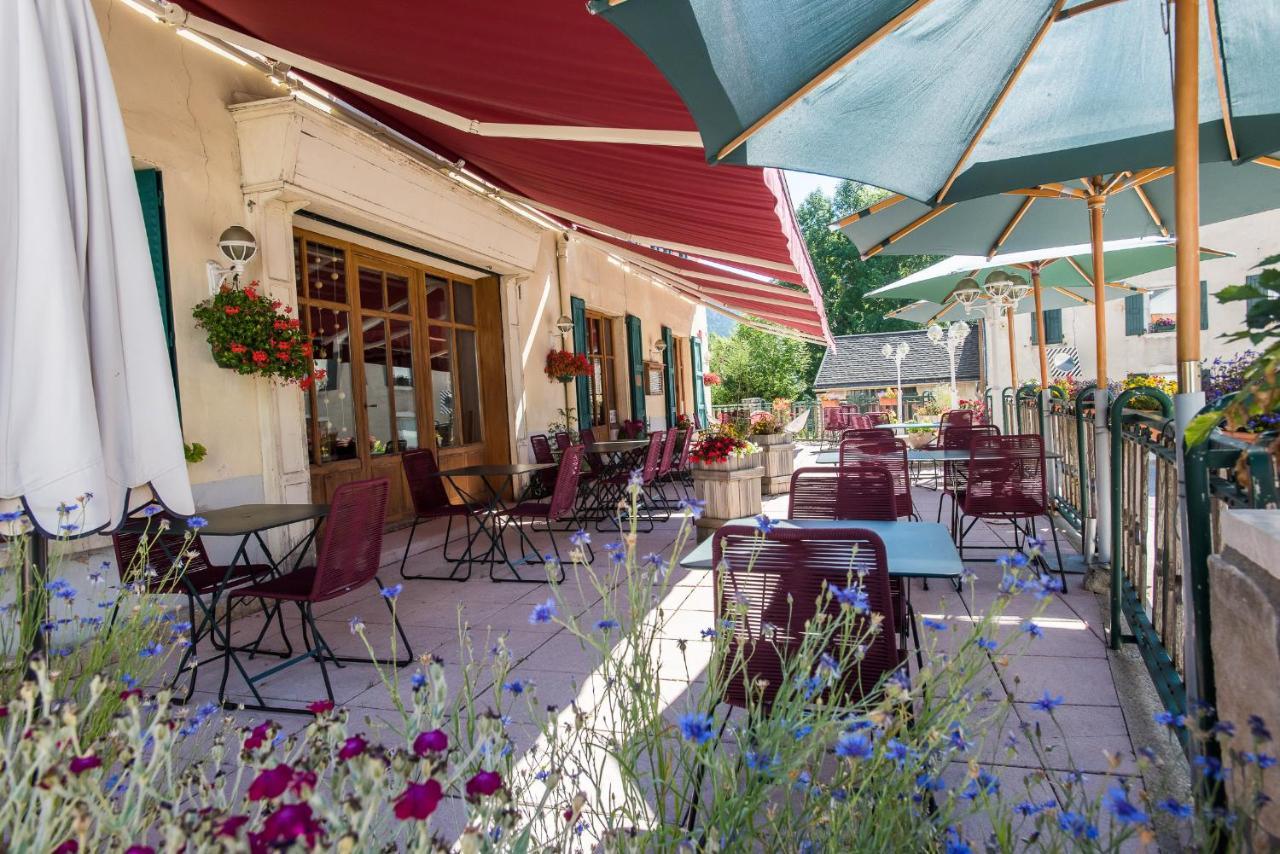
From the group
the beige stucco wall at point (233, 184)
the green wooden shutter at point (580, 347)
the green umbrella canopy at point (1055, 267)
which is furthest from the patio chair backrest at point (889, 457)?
the green wooden shutter at point (580, 347)

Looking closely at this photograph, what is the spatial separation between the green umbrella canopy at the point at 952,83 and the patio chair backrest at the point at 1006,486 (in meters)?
1.84

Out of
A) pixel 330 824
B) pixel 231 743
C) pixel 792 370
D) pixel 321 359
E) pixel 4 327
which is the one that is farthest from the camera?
pixel 792 370

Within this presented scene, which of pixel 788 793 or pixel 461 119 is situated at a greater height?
pixel 461 119

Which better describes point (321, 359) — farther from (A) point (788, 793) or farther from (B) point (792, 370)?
(B) point (792, 370)

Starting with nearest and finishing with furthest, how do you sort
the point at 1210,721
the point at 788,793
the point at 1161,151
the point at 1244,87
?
the point at 788,793 → the point at 1210,721 → the point at 1244,87 → the point at 1161,151

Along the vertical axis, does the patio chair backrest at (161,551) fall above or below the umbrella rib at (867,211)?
below

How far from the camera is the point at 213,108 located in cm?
465

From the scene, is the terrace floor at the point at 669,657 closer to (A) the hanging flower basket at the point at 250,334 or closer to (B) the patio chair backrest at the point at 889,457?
(B) the patio chair backrest at the point at 889,457

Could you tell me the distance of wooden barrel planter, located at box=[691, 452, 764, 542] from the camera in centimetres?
606

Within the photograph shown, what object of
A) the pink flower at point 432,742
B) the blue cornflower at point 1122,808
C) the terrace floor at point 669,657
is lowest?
the terrace floor at point 669,657

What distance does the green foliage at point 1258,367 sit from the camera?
1029 mm

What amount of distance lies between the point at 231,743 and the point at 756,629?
5.73 ft

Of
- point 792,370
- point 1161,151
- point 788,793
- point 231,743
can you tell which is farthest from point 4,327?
point 792,370

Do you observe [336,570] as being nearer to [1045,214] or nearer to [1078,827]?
[1078,827]
